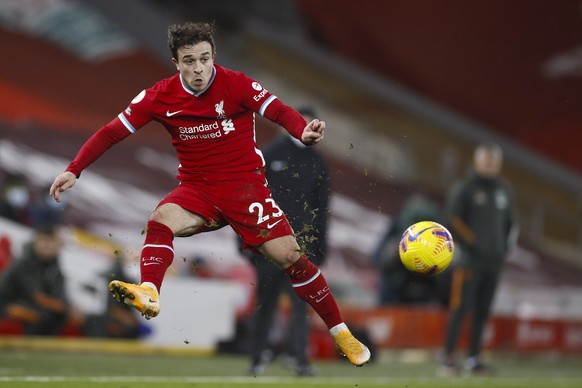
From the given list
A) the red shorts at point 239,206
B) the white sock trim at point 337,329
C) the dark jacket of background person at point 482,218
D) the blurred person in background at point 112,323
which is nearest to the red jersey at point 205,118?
the red shorts at point 239,206

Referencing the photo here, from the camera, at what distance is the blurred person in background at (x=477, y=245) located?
10914 millimetres

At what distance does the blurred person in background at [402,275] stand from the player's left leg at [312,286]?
6041 millimetres

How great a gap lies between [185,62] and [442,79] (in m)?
18.7

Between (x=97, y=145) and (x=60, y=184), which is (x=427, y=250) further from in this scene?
(x=60, y=184)

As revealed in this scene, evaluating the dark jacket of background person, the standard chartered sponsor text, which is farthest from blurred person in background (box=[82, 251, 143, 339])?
the standard chartered sponsor text

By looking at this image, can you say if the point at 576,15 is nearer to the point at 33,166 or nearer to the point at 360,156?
the point at 360,156

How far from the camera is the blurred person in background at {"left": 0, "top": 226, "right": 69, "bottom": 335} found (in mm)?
10938

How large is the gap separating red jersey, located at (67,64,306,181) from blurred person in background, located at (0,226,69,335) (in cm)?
427

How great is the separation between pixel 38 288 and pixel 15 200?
375 centimetres

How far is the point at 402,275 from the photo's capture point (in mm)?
14641

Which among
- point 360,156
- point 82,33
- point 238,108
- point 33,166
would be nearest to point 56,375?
point 238,108

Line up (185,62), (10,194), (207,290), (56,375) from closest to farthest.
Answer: (185,62)
(56,375)
(207,290)
(10,194)

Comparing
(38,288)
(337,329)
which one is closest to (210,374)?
(337,329)

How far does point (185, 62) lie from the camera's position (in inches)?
262
